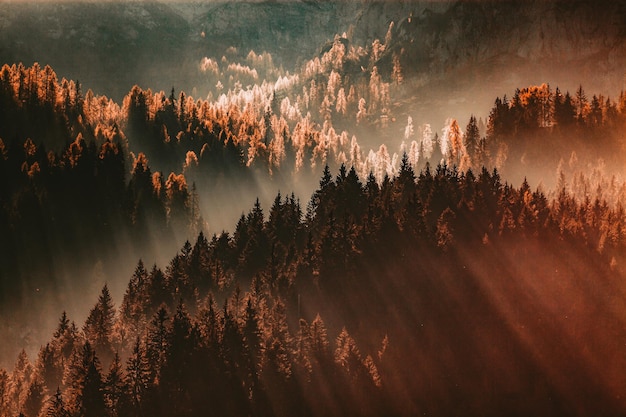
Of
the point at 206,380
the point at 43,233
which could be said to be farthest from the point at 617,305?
the point at 43,233

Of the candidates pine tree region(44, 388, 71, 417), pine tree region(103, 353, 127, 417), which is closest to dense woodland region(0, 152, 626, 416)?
pine tree region(103, 353, 127, 417)

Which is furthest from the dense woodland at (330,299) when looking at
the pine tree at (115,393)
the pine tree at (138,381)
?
the pine tree at (138,381)

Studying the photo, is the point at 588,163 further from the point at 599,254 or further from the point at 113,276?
the point at 113,276

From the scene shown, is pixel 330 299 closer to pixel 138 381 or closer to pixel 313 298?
pixel 313 298

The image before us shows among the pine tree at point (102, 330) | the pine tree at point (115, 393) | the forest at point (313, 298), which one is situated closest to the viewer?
the pine tree at point (115, 393)

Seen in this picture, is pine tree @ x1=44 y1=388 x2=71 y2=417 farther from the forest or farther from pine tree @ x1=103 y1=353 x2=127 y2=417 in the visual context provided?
pine tree @ x1=103 y1=353 x2=127 y2=417

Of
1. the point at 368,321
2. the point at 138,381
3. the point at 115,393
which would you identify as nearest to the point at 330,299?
the point at 368,321

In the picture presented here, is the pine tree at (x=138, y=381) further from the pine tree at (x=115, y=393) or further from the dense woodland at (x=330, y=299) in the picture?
the pine tree at (x=115, y=393)

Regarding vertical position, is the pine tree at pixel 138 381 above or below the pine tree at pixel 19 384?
above
